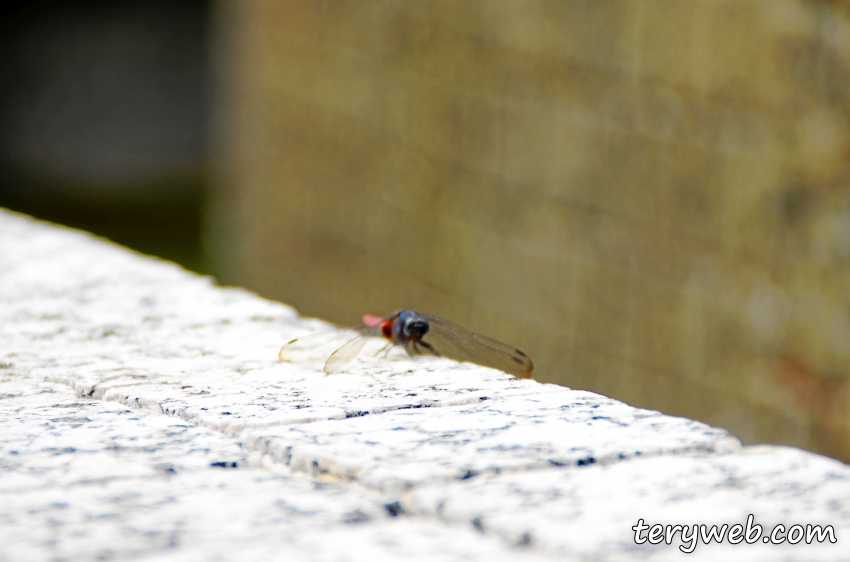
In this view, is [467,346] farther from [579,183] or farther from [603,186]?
[579,183]

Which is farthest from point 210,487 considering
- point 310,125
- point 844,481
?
point 310,125

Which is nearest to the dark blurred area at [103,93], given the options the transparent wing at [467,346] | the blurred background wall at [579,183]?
the blurred background wall at [579,183]

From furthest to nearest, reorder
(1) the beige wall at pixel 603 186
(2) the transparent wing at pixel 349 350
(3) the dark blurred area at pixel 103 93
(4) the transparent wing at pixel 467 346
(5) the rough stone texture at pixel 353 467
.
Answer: (3) the dark blurred area at pixel 103 93
(1) the beige wall at pixel 603 186
(4) the transparent wing at pixel 467 346
(2) the transparent wing at pixel 349 350
(5) the rough stone texture at pixel 353 467

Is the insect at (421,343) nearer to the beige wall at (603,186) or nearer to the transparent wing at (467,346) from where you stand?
the transparent wing at (467,346)

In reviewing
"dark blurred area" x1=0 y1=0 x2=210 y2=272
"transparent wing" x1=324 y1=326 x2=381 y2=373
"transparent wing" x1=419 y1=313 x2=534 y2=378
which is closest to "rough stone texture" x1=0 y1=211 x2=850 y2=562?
"transparent wing" x1=324 y1=326 x2=381 y2=373

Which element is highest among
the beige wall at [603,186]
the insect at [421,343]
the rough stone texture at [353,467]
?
the beige wall at [603,186]

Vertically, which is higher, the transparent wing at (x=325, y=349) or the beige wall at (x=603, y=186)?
the beige wall at (x=603, y=186)

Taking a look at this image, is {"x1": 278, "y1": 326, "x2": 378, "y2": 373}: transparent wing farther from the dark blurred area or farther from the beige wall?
the dark blurred area

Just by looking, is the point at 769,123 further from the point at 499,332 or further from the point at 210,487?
the point at 210,487
